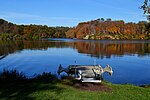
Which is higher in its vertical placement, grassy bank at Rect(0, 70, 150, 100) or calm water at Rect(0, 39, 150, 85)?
grassy bank at Rect(0, 70, 150, 100)

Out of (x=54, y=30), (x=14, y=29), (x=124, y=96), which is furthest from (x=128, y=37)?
(x=124, y=96)

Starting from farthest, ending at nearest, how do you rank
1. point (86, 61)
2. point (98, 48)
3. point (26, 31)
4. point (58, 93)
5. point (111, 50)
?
point (26, 31), point (98, 48), point (111, 50), point (86, 61), point (58, 93)

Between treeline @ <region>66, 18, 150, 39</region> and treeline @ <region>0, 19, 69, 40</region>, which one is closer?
treeline @ <region>0, 19, 69, 40</region>

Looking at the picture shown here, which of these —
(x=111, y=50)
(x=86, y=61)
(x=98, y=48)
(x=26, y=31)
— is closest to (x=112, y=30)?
(x=26, y=31)

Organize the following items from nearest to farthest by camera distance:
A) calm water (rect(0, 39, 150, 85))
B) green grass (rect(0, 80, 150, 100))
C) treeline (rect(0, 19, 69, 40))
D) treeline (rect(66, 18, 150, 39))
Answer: green grass (rect(0, 80, 150, 100)) < calm water (rect(0, 39, 150, 85)) < treeline (rect(0, 19, 69, 40)) < treeline (rect(66, 18, 150, 39))

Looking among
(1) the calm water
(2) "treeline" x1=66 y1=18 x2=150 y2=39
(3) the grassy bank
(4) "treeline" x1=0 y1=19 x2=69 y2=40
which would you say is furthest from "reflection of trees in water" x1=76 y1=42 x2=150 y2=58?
(2) "treeline" x1=66 y1=18 x2=150 y2=39

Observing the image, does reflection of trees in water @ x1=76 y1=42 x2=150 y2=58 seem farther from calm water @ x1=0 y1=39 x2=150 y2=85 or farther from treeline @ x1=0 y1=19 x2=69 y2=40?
treeline @ x1=0 y1=19 x2=69 y2=40

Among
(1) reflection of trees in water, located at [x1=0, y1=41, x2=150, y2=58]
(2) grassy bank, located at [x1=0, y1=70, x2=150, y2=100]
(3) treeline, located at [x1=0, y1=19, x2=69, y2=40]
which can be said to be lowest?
(1) reflection of trees in water, located at [x1=0, y1=41, x2=150, y2=58]

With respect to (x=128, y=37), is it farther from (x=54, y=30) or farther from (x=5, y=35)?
(x=5, y=35)

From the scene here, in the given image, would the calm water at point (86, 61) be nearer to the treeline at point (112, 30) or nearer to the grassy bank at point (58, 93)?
the grassy bank at point (58, 93)

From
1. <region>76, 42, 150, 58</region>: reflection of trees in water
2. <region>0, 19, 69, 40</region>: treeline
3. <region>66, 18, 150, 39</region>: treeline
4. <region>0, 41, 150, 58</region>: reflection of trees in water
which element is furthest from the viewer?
<region>66, 18, 150, 39</region>: treeline

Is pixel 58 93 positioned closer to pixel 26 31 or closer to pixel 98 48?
pixel 98 48

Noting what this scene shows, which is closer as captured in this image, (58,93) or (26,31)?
(58,93)

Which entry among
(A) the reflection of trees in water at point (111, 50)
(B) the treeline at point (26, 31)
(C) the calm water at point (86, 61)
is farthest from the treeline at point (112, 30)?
(C) the calm water at point (86, 61)
